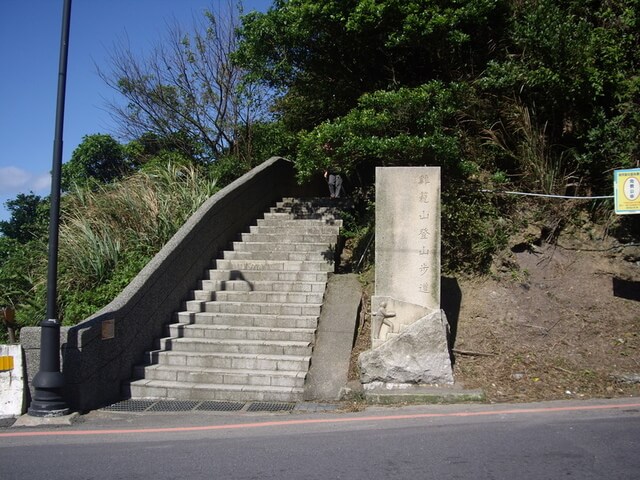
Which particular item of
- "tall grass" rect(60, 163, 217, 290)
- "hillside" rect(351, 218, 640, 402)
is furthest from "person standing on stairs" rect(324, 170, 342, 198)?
"hillside" rect(351, 218, 640, 402)

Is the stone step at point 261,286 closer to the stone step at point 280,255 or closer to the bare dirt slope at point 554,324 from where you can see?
the stone step at point 280,255

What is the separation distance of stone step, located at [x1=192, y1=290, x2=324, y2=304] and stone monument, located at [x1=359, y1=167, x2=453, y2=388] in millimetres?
1811

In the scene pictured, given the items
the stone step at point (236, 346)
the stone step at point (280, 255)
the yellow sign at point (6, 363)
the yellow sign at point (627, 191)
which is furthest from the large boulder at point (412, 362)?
the yellow sign at point (6, 363)

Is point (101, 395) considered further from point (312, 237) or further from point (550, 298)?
point (550, 298)

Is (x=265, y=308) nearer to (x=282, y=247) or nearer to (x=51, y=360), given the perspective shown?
(x=282, y=247)

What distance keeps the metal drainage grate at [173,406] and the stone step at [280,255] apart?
12.3 ft

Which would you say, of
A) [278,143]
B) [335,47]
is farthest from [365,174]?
[335,47]

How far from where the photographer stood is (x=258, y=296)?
29.8 feet

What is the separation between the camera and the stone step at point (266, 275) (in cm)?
952

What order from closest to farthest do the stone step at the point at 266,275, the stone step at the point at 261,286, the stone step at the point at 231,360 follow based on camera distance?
the stone step at the point at 231,360 < the stone step at the point at 261,286 < the stone step at the point at 266,275

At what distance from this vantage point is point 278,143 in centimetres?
1316

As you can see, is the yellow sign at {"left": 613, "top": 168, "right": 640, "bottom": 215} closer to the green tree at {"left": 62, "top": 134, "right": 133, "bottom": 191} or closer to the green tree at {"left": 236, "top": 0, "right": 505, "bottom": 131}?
the green tree at {"left": 236, "top": 0, "right": 505, "bottom": 131}

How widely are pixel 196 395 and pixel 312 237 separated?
4514 mm

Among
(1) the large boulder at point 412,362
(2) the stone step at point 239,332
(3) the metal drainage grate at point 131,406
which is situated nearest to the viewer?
(3) the metal drainage grate at point 131,406
